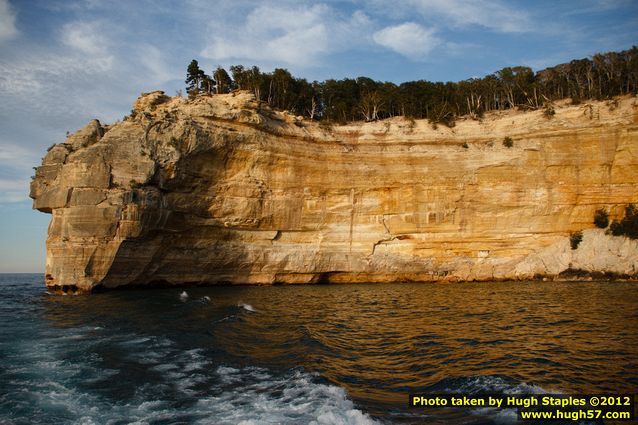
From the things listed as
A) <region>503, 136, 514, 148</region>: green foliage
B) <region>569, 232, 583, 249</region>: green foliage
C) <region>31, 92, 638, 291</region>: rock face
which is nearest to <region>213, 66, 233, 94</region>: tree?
<region>31, 92, 638, 291</region>: rock face

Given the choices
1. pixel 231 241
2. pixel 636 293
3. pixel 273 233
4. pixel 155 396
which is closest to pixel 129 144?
pixel 231 241

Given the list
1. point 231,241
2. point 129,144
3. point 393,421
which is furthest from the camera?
point 231,241

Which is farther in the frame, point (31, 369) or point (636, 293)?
point (636, 293)

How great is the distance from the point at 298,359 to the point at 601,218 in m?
29.9

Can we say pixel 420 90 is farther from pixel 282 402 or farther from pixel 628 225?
pixel 282 402

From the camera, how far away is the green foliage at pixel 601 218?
99.1 ft

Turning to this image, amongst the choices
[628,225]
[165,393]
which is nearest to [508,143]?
[628,225]

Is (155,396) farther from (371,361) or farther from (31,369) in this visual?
(371,361)

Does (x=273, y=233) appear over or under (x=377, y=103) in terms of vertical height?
under

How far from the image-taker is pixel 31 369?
364 inches

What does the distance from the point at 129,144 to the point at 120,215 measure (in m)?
5.00

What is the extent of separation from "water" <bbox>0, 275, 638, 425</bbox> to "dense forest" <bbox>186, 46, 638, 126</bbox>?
26.2 meters

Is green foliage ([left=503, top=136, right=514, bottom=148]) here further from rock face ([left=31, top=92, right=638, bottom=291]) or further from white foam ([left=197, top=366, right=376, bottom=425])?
white foam ([left=197, top=366, right=376, bottom=425])

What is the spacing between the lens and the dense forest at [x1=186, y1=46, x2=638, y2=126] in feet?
130
